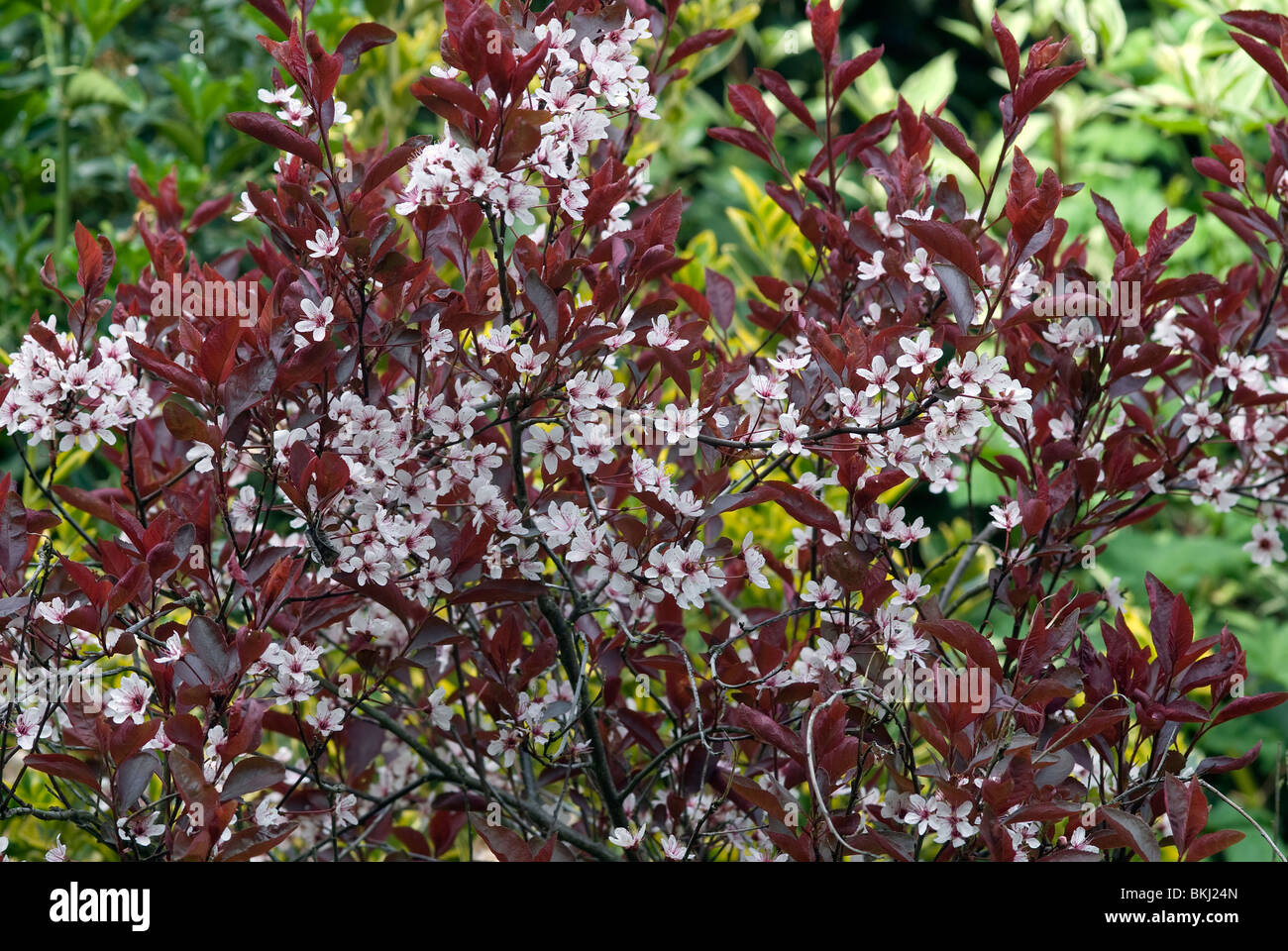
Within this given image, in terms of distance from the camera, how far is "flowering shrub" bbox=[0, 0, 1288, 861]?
119 cm

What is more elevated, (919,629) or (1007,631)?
(1007,631)

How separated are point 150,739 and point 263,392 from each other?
1.25ft

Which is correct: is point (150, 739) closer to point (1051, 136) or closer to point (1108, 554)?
point (1108, 554)

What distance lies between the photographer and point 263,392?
3.97 feet

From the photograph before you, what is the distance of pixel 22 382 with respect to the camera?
4.11 feet

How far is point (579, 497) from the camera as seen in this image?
4.66 ft

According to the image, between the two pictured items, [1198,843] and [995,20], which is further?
[995,20]

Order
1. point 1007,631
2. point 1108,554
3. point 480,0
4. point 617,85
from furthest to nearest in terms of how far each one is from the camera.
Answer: point 1108,554
point 1007,631
point 617,85
point 480,0

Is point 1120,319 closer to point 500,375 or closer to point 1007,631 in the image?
point 500,375

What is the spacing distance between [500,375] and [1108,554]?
295cm

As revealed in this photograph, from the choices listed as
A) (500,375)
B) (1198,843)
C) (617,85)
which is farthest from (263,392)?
(1198,843)

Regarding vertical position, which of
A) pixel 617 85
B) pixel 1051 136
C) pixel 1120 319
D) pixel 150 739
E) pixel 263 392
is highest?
pixel 1051 136

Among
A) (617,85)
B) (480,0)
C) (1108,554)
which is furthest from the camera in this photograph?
(1108,554)

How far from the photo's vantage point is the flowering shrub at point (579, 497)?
119 centimetres
